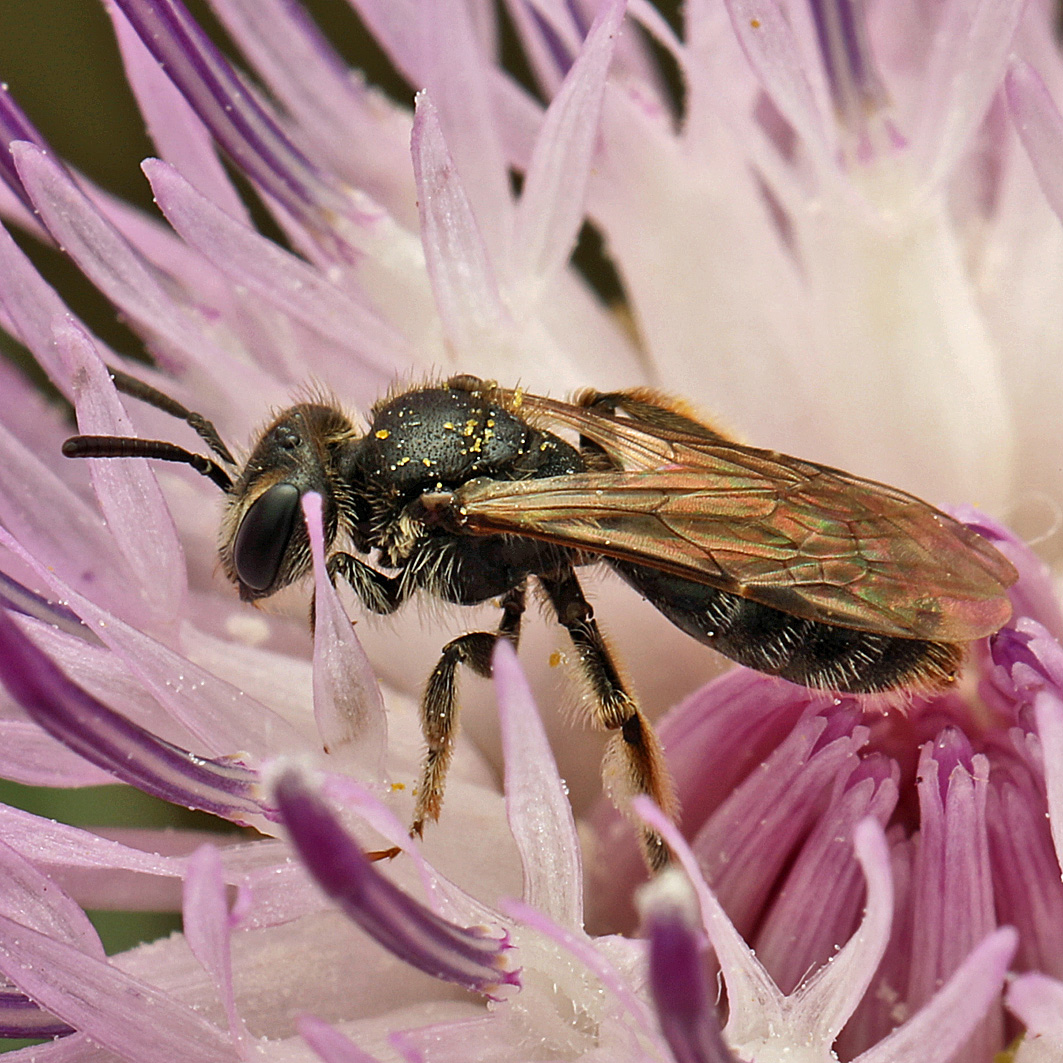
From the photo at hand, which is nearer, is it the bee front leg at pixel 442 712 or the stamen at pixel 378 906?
the stamen at pixel 378 906

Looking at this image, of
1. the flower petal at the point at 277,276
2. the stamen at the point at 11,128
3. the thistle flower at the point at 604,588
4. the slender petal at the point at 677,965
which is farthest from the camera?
the stamen at the point at 11,128

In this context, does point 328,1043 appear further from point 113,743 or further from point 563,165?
point 563,165

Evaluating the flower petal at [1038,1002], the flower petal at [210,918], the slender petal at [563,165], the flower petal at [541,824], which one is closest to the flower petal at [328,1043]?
the flower petal at [210,918]

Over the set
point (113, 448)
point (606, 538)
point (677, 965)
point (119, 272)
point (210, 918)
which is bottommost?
point (677, 965)

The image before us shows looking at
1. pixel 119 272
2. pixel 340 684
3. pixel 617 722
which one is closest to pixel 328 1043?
pixel 340 684

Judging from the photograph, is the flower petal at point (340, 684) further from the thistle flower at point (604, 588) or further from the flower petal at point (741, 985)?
the flower petal at point (741, 985)
